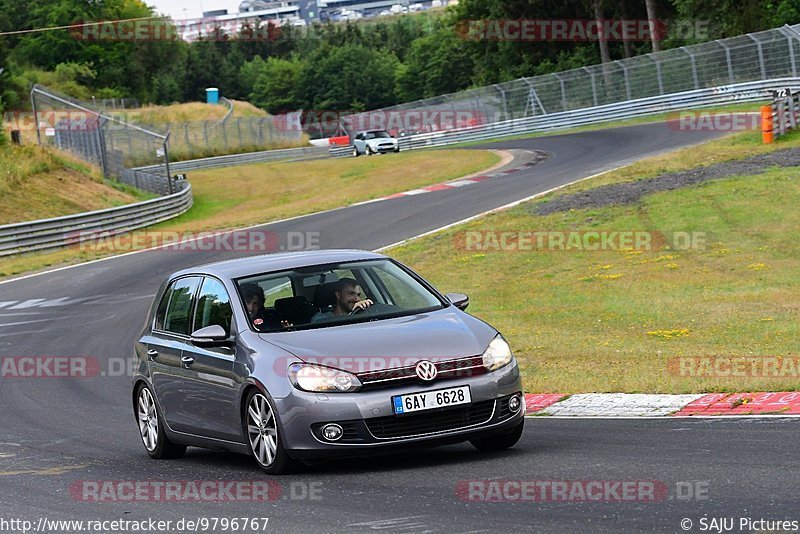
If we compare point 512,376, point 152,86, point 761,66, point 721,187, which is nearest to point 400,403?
point 512,376

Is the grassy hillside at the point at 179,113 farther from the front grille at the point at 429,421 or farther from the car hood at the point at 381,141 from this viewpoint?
the front grille at the point at 429,421

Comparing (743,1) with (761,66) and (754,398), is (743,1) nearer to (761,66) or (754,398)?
(761,66)

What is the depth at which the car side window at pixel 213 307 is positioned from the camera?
8.80 m

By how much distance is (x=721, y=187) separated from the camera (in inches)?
1123

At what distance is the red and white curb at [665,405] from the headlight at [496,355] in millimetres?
1805

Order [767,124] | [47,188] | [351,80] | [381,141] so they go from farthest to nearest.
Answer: [351,80]
[381,141]
[47,188]
[767,124]

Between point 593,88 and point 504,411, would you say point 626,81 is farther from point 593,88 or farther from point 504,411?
point 504,411

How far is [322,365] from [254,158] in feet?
212

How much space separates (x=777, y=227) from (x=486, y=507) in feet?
61.7

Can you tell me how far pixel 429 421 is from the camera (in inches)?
306

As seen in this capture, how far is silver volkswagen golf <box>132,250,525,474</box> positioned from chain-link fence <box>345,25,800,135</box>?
43.1 meters

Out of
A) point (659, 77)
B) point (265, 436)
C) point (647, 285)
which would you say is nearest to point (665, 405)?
point (265, 436)

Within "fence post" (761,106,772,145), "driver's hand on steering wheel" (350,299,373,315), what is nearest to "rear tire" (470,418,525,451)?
"driver's hand on steering wheel" (350,299,373,315)

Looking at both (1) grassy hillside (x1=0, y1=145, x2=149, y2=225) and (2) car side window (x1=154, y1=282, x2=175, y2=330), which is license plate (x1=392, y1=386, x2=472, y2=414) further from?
(1) grassy hillside (x1=0, y1=145, x2=149, y2=225)
